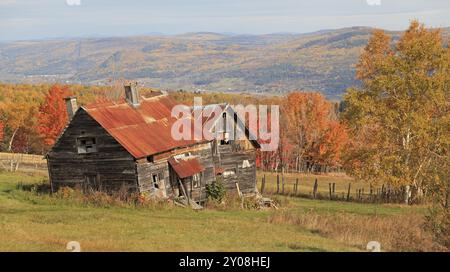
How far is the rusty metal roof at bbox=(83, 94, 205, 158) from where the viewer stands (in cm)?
3612

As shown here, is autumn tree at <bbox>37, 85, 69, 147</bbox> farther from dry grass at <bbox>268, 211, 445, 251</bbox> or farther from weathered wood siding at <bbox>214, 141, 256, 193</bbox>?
dry grass at <bbox>268, 211, 445, 251</bbox>

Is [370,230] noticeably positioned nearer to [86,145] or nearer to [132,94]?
[86,145]

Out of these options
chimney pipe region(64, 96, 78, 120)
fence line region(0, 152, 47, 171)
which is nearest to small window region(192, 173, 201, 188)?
chimney pipe region(64, 96, 78, 120)

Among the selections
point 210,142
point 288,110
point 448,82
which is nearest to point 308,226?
point 210,142

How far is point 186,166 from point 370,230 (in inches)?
655

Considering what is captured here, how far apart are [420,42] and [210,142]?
19.4m

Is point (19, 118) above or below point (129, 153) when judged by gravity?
below

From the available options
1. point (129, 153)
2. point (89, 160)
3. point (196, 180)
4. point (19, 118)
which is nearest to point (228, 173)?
point (196, 180)

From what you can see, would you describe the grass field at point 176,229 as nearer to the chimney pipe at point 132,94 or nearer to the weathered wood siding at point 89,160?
the weathered wood siding at point 89,160

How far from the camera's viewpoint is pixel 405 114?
142 feet

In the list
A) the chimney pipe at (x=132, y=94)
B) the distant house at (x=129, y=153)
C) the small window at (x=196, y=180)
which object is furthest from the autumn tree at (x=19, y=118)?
the small window at (x=196, y=180)

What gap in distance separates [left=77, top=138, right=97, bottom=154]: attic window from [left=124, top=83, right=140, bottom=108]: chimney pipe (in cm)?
505

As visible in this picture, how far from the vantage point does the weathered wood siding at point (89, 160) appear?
35.7m

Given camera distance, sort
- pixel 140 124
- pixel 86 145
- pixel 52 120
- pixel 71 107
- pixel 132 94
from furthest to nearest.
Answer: pixel 52 120
pixel 132 94
pixel 140 124
pixel 71 107
pixel 86 145
